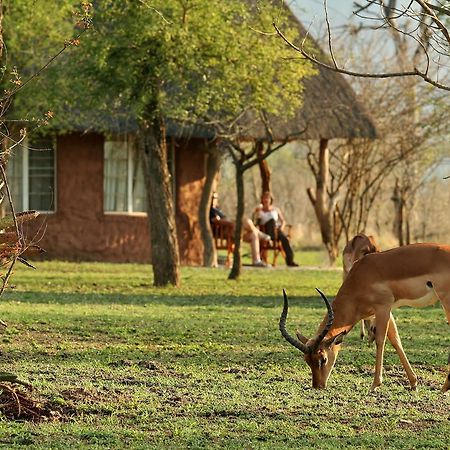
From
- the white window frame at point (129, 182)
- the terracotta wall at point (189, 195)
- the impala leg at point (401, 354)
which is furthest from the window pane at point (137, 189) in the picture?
the impala leg at point (401, 354)

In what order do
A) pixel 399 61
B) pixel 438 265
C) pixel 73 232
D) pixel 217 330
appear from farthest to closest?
1. pixel 399 61
2. pixel 73 232
3. pixel 217 330
4. pixel 438 265

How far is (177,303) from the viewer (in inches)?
693

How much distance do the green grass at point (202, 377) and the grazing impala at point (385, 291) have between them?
0.38 metres

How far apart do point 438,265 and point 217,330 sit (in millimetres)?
4397

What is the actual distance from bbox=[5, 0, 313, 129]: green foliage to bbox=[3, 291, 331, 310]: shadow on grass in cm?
290

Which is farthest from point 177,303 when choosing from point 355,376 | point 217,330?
point 355,376

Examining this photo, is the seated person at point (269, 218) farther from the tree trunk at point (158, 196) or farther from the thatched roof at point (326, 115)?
the tree trunk at point (158, 196)

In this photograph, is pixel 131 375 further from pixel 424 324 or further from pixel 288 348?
pixel 424 324

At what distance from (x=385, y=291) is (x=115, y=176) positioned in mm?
17811

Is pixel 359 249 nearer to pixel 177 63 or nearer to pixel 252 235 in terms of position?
pixel 177 63

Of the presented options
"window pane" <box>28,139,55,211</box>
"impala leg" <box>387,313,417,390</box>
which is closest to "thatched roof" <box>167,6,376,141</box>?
"window pane" <box>28,139,55,211</box>

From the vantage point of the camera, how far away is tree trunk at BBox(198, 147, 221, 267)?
2711cm

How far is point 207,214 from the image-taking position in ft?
89.2

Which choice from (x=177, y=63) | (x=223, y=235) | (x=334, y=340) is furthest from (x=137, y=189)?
(x=334, y=340)
